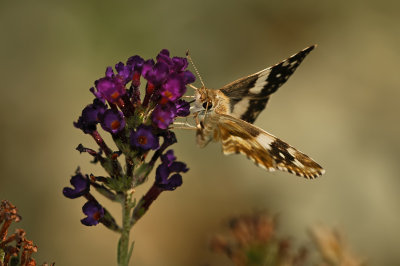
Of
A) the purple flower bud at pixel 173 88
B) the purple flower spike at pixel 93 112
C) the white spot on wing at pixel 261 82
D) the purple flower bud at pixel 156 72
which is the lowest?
the purple flower spike at pixel 93 112

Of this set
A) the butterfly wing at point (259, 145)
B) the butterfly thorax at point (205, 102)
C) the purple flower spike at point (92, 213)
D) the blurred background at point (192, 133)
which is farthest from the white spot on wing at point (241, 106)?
the blurred background at point (192, 133)

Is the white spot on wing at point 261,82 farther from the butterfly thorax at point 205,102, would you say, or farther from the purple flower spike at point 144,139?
the purple flower spike at point 144,139

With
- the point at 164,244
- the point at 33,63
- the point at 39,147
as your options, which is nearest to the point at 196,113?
the point at 164,244

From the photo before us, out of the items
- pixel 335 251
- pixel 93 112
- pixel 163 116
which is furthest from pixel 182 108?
pixel 335 251

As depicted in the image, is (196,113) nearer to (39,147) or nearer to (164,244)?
(164,244)

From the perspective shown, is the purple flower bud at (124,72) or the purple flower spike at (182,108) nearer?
the purple flower bud at (124,72)

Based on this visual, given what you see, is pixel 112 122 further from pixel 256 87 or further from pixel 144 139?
pixel 256 87
